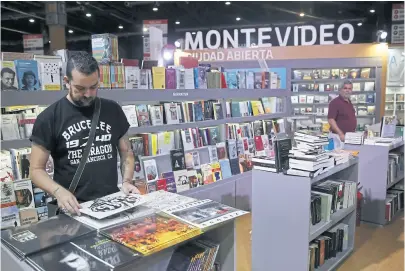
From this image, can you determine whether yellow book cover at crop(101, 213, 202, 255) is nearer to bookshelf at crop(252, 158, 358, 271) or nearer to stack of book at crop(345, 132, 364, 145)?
bookshelf at crop(252, 158, 358, 271)

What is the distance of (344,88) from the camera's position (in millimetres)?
5551

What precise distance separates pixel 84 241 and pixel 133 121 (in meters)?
2.73

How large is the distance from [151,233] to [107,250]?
20cm

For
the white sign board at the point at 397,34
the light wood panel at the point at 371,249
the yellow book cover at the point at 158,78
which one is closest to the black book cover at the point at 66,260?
the light wood panel at the point at 371,249

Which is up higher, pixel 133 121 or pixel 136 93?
pixel 136 93

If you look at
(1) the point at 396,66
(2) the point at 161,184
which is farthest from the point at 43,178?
(1) the point at 396,66

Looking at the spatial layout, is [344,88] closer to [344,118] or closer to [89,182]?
[344,118]

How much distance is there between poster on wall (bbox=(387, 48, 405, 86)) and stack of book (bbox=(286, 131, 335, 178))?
32.7 ft

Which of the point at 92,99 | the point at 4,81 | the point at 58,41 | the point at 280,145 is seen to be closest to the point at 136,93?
the point at 4,81

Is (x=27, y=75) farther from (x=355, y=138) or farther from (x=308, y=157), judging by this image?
(x=355, y=138)

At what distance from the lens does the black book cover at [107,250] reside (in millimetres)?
1264

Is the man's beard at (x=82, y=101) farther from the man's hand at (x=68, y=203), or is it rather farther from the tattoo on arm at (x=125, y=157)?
the man's hand at (x=68, y=203)

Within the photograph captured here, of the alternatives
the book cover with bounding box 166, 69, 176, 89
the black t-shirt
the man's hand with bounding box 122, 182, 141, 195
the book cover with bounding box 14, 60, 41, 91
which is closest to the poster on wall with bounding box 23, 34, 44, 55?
the book cover with bounding box 166, 69, 176, 89

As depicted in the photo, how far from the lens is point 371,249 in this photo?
3.93 meters
